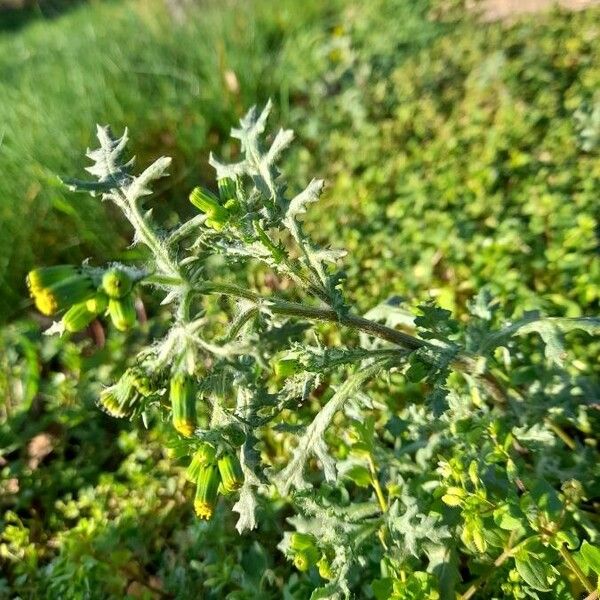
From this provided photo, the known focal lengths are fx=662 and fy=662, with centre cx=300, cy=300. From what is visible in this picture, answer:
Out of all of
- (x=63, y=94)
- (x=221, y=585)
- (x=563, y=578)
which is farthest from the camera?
(x=63, y=94)

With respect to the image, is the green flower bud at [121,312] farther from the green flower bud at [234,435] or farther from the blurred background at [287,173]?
the blurred background at [287,173]

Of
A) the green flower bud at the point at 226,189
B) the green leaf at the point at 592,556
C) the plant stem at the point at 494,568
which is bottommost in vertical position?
the plant stem at the point at 494,568

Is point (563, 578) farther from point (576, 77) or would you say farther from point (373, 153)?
point (576, 77)

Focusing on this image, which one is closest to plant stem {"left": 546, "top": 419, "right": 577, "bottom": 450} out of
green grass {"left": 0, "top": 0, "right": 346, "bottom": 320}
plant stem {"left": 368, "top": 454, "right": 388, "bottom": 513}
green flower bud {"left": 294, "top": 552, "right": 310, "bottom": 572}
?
plant stem {"left": 368, "top": 454, "right": 388, "bottom": 513}

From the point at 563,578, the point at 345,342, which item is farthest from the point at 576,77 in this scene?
the point at 563,578

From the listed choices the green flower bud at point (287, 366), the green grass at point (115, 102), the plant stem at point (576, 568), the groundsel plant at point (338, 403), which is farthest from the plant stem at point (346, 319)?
→ the green grass at point (115, 102)

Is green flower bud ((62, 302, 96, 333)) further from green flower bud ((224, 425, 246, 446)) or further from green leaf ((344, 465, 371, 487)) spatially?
green leaf ((344, 465, 371, 487))
